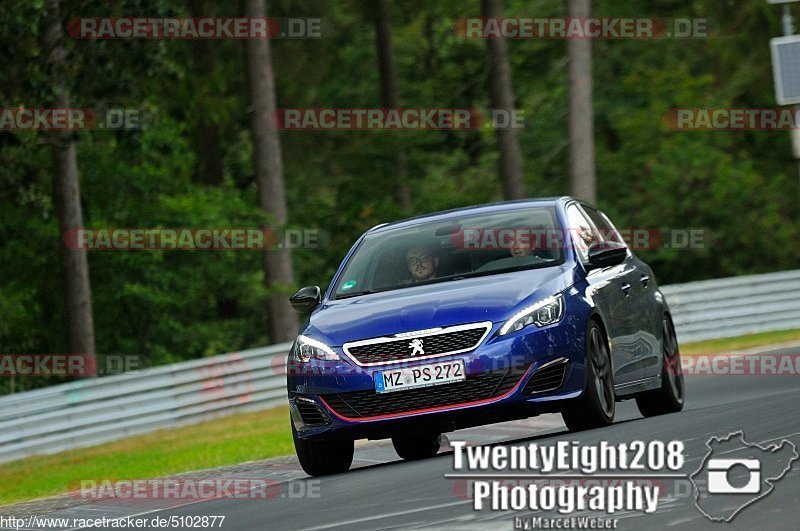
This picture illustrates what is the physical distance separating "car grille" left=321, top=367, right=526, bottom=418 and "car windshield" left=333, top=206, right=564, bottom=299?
116 cm

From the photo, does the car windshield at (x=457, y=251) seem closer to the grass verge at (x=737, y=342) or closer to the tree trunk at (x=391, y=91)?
the grass verge at (x=737, y=342)

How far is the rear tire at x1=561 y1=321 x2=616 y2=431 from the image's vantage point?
11125 millimetres

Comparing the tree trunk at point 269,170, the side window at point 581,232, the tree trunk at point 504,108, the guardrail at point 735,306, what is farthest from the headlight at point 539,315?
→ the tree trunk at point 504,108

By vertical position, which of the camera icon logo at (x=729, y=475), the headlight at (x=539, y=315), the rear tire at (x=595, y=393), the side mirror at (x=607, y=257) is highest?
the side mirror at (x=607, y=257)

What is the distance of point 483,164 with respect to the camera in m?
46.0

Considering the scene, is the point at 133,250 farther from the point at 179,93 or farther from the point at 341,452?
the point at 341,452

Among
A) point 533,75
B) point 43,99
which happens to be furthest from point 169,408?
point 533,75

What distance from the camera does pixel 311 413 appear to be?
37.1 ft

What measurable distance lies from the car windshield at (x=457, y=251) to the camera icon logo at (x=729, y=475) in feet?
9.57

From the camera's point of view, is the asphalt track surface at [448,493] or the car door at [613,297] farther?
the car door at [613,297]

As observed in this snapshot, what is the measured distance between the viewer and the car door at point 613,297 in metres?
11.8

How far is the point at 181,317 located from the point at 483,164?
29.5 feet

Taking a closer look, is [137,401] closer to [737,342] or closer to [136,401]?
[136,401]

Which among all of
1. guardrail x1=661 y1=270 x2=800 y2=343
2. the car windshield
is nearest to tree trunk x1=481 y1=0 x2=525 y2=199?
guardrail x1=661 y1=270 x2=800 y2=343
